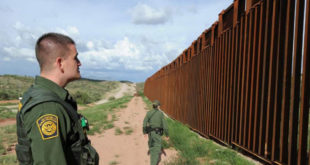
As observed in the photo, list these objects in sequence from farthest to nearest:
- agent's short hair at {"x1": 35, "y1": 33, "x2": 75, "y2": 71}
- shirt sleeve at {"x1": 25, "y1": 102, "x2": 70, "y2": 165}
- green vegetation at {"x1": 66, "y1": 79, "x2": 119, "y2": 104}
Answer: green vegetation at {"x1": 66, "y1": 79, "x2": 119, "y2": 104}
agent's short hair at {"x1": 35, "y1": 33, "x2": 75, "y2": 71}
shirt sleeve at {"x1": 25, "y1": 102, "x2": 70, "y2": 165}

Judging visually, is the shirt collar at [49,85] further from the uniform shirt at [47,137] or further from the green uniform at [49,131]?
the uniform shirt at [47,137]

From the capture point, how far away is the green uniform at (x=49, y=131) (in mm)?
1361

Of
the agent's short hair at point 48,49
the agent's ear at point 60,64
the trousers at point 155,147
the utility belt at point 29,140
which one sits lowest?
the trousers at point 155,147

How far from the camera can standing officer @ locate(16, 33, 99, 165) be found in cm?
137

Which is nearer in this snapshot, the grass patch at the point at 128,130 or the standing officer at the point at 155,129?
the standing officer at the point at 155,129

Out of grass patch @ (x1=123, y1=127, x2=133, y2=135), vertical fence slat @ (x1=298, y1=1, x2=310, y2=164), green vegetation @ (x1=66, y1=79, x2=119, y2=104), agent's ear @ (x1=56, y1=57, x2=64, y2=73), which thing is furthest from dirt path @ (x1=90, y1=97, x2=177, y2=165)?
green vegetation @ (x1=66, y1=79, x2=119, y2=104)

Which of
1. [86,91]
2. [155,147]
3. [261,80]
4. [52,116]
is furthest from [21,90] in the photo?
[52,116]

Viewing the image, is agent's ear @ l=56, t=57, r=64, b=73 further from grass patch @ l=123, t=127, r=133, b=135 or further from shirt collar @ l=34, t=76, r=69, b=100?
grass patch @ l=123, t=127, r=133, b=135

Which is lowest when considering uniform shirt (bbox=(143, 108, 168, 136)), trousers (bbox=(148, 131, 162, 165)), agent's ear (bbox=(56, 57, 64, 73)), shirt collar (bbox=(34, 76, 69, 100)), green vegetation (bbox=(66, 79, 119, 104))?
green vegetation (bbox=(66, 79, 119, 104))

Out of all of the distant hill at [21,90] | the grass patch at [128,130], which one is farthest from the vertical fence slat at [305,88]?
the distant hill at [21,90]

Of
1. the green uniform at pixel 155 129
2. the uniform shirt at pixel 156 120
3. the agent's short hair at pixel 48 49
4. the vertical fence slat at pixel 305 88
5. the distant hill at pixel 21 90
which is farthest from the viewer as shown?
the distant hill at pixel 21 90

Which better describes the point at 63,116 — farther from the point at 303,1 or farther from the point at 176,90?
the point at 176,90

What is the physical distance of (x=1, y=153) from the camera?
23.2 feet

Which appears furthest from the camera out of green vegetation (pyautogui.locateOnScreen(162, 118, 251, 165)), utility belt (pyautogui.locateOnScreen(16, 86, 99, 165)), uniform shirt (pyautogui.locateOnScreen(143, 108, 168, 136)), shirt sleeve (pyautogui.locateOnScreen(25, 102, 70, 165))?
uniform shirt (pyautogui.locateOnScreen(143, 108, 168, 136))
